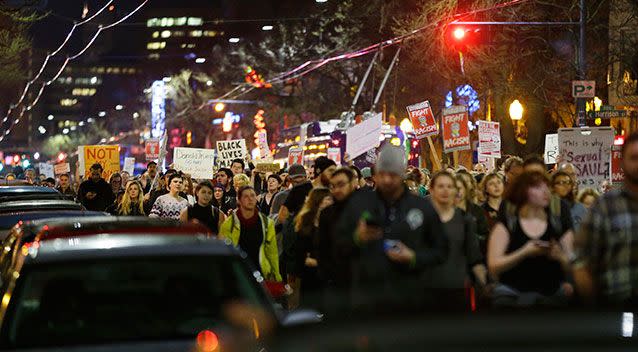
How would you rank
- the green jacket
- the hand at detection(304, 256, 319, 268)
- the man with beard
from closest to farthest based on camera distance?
1. the man with beard
2. the hand at detection(304, 256, 319, 268)
3. the green jacket

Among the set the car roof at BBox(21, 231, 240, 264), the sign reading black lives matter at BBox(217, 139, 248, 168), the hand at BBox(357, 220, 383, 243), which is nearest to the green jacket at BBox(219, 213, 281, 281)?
the hand at BBox(357, 220, 383, 243)

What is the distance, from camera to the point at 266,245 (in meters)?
12.4

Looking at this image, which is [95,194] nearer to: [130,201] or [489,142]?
[130,201]

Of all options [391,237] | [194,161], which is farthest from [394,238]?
[194,161]

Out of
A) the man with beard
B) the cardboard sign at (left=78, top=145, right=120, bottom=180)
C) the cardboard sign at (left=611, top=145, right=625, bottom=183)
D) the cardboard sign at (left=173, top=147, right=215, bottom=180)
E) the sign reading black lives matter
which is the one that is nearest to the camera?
the man with beard

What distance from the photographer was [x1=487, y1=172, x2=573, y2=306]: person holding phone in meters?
7.78

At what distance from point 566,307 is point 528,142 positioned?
41.2 m

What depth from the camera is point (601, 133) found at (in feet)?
72.3

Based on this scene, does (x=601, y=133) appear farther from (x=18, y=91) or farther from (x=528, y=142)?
(x=18, y=91)

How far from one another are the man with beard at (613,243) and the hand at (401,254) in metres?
1.91

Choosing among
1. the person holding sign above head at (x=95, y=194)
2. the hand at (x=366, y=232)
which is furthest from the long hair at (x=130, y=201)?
the hand at (x=366, y=232)

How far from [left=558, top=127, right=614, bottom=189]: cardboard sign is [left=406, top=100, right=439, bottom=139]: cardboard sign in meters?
7.35

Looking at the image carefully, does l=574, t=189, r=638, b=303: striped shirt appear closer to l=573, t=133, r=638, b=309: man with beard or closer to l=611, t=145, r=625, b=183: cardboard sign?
l=573, t=133, r=638, b=309: man with beard

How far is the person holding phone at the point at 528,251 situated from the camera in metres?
7.78
